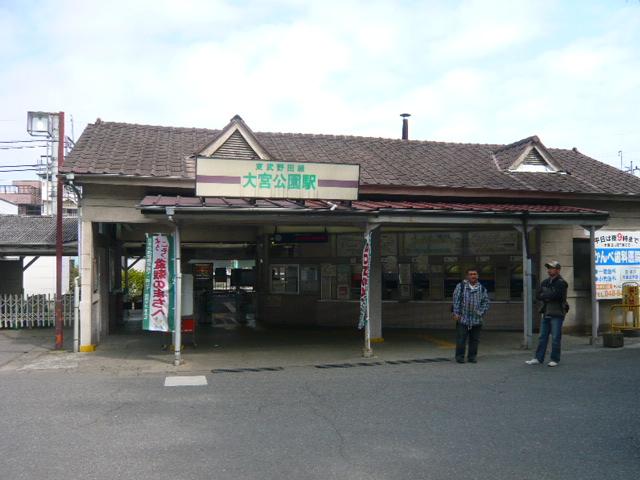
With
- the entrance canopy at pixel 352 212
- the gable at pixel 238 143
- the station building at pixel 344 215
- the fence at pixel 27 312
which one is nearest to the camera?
the entrance canopy at pixel 352 212

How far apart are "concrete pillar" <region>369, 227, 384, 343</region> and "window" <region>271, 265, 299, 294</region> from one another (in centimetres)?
447

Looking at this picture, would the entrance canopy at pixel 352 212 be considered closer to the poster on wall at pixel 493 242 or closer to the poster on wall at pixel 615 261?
the poster on wall at pixel 615 261

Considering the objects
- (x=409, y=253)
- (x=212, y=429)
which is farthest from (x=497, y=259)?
(x=212, y=429)

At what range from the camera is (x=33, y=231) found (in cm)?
2044

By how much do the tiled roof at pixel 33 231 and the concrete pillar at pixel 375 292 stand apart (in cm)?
934

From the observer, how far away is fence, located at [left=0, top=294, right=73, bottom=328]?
1784 cm

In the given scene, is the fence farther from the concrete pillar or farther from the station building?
the concrete pillar

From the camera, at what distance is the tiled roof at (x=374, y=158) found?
13.4 meters

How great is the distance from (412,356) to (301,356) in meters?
2.19

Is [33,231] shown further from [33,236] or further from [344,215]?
[344,215]

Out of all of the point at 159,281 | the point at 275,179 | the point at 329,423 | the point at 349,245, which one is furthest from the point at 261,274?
the point at 329,423

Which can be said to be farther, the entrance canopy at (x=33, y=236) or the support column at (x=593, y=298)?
the entrance canopy at (x=33, y=236)

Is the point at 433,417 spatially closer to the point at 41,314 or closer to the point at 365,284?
the point at 365,284

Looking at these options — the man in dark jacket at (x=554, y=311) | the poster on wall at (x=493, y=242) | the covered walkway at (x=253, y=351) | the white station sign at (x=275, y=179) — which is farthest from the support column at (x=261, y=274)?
the man in dark jacket at (x=554, y=311)
